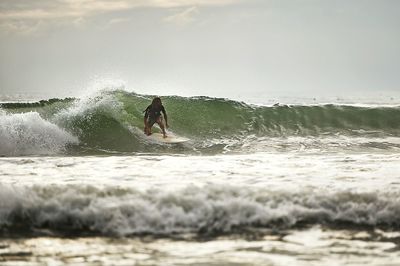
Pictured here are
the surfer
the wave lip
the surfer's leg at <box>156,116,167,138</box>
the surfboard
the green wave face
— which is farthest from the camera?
the green wave face

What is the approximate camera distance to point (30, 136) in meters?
14.5

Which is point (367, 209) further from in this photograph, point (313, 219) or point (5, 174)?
point (5, 174)

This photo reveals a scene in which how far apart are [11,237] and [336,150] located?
393 inches

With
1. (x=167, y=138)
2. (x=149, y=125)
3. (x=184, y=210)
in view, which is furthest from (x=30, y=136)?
(x=184, y=210)

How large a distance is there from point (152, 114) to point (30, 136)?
3.53 m

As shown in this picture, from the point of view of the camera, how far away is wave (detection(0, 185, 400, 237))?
6.01m

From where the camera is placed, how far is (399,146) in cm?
1535

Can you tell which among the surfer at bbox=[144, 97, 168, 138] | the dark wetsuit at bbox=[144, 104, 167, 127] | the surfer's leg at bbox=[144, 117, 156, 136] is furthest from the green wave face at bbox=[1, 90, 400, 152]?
the dark wetsuit at bbox=[144, 104, 167, 127]

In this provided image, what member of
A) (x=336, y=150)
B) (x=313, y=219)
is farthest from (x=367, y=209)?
(x=336, y=150)

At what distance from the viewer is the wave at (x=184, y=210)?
237 inches

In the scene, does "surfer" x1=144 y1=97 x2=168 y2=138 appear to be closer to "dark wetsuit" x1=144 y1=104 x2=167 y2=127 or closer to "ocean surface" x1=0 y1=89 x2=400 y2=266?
"dark wetsuit" x1=144 y1=104 x2=167 y2=127

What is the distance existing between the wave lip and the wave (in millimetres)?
7029

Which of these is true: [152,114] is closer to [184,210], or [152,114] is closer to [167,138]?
[167,138]

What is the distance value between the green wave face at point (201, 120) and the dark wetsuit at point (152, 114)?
1.69 ft
